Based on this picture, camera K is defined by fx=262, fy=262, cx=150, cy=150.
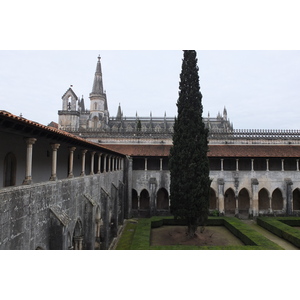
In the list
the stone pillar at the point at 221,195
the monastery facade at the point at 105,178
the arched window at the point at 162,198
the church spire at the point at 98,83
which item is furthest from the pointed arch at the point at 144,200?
the church spire at the point at 98,83

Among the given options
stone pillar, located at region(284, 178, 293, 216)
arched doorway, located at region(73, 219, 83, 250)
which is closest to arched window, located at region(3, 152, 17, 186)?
arched doorway, located at region(73, 219, 83, 250)

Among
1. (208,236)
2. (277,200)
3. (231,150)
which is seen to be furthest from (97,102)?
(208,236)

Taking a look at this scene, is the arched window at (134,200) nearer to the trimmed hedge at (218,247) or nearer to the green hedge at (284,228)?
the trimmed hedge at (218,247)

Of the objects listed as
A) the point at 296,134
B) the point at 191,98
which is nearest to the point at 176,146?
the point at 191,98

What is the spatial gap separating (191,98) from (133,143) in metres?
14.7

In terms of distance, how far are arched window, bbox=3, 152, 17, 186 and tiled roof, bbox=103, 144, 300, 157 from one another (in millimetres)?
20752

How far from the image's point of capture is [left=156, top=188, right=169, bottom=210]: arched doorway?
3291cm

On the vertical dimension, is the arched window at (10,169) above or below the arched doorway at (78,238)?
above

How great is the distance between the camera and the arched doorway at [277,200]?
1296 inches

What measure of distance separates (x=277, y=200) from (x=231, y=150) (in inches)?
345

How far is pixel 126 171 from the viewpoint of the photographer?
29.9 metres

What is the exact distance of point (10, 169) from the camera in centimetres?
1045

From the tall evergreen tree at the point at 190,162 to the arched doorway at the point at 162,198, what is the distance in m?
11.0

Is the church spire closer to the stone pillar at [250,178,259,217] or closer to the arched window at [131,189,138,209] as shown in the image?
the arched window at [131,189,138,209]
